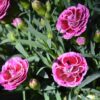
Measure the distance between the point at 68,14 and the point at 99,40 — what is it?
106 mm

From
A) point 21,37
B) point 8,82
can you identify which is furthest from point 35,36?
point 8,82

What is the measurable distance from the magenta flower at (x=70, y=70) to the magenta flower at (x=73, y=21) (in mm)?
63

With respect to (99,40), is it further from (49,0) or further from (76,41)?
(49,0)

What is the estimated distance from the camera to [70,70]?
2.61 ft

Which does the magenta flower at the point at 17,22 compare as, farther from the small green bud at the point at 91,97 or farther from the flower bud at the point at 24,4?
the small green bud at the point at 91,97

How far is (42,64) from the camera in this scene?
0.91m

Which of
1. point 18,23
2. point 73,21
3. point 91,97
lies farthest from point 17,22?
point 91,97

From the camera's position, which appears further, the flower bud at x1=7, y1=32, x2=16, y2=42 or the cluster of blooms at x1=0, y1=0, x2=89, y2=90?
the flower bud at x1=7, y1=32, x2=16, y2=42

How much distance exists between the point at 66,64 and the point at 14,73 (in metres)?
0.13

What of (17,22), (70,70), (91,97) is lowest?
(91,97)

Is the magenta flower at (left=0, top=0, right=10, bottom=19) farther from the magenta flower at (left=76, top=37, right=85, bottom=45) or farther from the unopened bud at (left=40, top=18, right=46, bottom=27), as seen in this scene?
the magenta flower at (left=76, top=37, right=85, bottom=45)

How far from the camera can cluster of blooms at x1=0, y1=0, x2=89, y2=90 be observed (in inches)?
31.3

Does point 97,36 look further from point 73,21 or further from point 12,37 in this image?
point 12,37

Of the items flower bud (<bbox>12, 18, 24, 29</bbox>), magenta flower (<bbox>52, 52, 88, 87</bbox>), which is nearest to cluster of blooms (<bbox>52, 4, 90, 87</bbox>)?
magenta flower (<bbox>52, 52, 88, 87</bbox>)
